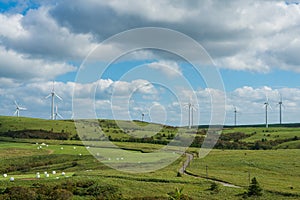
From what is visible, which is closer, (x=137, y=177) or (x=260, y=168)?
(x=137, y=177)

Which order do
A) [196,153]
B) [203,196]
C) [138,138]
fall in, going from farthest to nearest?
1. [138,138]
2. [196,153]
3. [203,196]

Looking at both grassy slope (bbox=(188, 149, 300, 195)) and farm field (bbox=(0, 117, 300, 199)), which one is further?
grassy slope (bbox=(188, 149, 300, 195))

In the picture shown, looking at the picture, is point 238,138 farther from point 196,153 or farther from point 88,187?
point 88,187

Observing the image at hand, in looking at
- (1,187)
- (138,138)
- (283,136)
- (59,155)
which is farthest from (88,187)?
(283,136)

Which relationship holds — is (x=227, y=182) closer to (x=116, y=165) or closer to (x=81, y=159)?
(x=116, y=165)

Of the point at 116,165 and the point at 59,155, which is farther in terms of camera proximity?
the point at 59,155

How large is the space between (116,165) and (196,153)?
4114 cm

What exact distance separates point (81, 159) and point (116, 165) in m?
20.4

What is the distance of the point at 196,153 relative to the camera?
13312cm

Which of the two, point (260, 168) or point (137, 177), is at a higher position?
point (260, 168)

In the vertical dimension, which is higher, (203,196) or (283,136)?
(283,136)

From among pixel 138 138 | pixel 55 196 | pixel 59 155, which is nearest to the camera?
pixel 55 196

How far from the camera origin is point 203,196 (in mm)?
68125

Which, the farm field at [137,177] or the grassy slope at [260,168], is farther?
the grassy slope at [260,168]
